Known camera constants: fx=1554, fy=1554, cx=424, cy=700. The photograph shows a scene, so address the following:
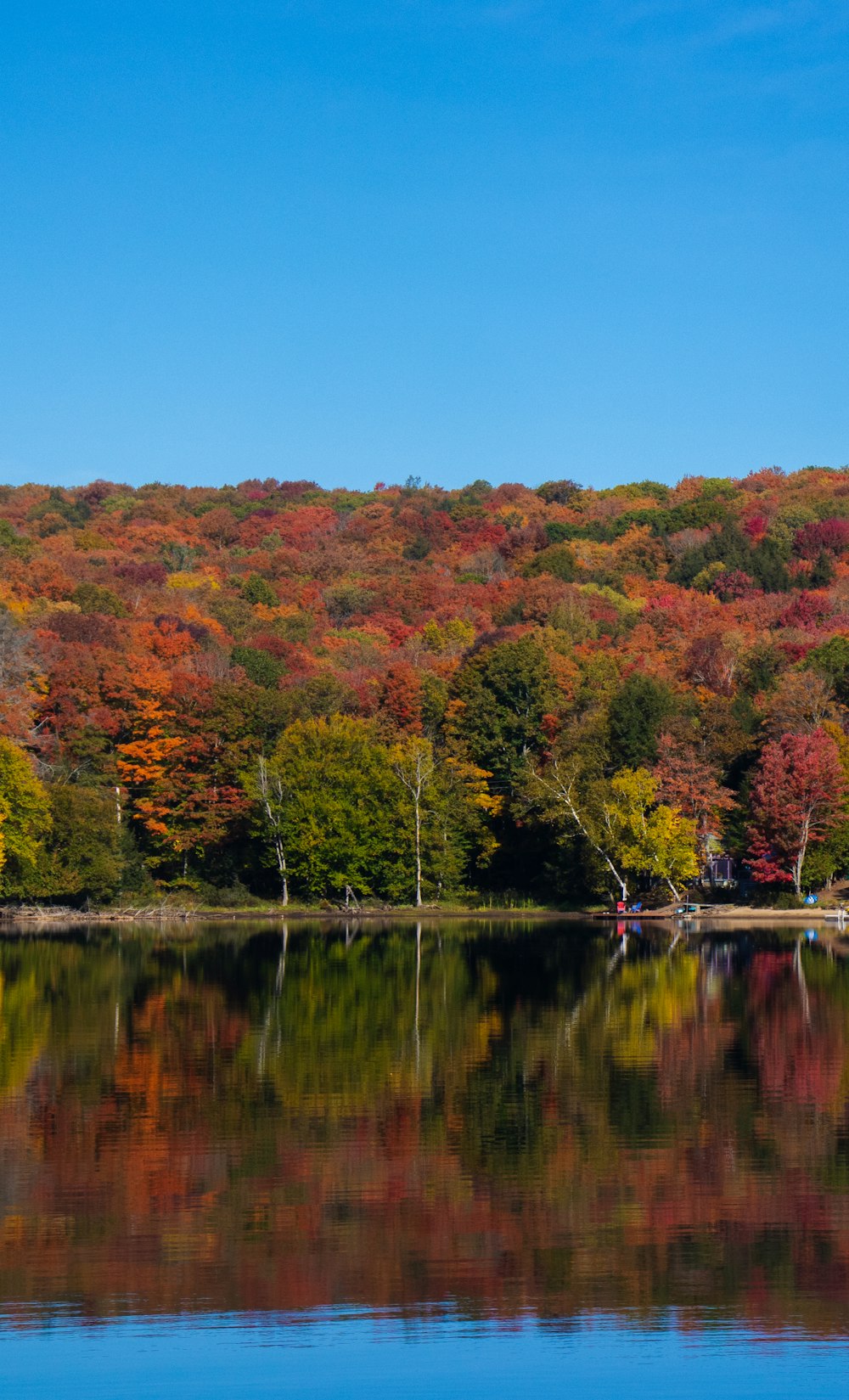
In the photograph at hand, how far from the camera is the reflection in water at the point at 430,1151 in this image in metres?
11.1

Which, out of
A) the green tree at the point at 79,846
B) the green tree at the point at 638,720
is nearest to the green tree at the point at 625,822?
the green tree at the point at 638,720

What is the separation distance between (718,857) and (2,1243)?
1915 inches

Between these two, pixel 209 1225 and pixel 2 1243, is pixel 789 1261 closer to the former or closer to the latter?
pixel 209 1225

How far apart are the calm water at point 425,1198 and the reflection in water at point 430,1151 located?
0.15 ft

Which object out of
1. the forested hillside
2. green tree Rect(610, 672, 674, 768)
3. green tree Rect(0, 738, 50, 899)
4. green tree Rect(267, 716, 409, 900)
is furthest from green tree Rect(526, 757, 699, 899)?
green tree Rect(0, 738, 50, 899)

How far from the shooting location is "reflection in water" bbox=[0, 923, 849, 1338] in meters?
11.1

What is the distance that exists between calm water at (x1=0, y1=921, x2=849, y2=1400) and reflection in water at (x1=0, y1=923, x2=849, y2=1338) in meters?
0.04

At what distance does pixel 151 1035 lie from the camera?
24234 millimetres

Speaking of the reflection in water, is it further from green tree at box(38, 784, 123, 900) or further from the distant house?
the distant house

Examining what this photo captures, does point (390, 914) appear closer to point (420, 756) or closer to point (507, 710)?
point (420, 756)

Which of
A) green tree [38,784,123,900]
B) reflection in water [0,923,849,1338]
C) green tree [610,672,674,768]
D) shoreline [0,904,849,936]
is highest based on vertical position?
green tree [610,672,674,768]

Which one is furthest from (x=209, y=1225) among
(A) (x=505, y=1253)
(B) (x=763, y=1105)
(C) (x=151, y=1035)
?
(C) (x=151, y=1035)

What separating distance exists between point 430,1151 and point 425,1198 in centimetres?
193

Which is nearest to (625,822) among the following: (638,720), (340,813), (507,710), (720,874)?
(638,720)
